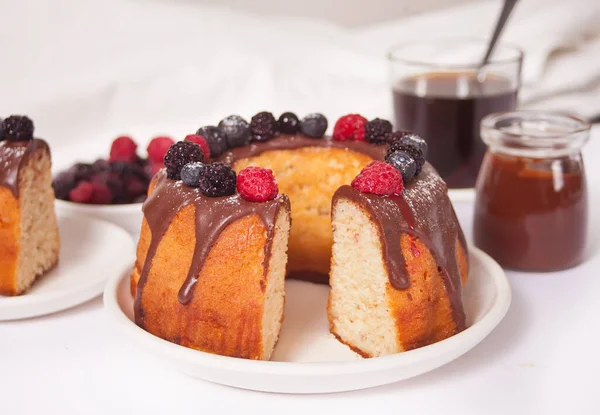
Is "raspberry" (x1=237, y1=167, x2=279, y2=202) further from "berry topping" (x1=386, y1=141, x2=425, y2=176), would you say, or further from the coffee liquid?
the coffee liquid

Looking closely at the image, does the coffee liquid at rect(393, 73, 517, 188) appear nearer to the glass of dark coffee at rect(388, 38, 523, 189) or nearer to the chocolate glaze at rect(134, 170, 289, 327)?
the glass of dark coffee at rect(388, 38, 523, 189)

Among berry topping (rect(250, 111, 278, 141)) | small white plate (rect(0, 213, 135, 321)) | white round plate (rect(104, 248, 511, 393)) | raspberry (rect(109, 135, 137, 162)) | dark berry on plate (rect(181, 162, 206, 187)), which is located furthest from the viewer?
raspberry (rect(109, 135, 137, 162))

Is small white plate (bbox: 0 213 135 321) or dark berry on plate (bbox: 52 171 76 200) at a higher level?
dark berry on plate (bbox: 52 171 76 200)

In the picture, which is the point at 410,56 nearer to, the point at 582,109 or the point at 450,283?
the point at 582,109

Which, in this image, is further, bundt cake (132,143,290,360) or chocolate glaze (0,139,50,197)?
chocolate glaze (0,139,50,197)

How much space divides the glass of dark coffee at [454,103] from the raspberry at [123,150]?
3.62 ft

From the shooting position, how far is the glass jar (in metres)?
2.41

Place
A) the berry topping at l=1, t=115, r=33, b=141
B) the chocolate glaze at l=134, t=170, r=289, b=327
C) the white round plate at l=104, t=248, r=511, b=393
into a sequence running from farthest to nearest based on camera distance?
the berry topping at l=1, t=115, r=33, b=141 → the chocolate glaze at l=134, t=170, r=289, b=327 → the white round plate at l=104, t=248, r=511, b=393

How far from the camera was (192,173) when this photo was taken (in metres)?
2.01

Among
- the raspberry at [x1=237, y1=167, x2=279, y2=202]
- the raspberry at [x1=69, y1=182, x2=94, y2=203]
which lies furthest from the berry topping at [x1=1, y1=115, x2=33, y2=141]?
the raspberry at [x1=237, y1=167, x2=279, y2=202]

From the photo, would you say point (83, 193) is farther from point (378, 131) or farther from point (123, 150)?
point (378, 131)

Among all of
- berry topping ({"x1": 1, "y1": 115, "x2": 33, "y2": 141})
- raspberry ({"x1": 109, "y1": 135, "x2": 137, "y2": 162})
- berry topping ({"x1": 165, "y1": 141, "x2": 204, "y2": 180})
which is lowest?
raspberry ({"x1": 109, "y1": 135, "x2": 137, "y2": 162})

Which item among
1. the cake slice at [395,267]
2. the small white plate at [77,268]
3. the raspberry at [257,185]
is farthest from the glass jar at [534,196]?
the small white plate at [77,268]

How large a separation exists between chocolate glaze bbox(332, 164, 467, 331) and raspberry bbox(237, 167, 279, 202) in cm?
18
